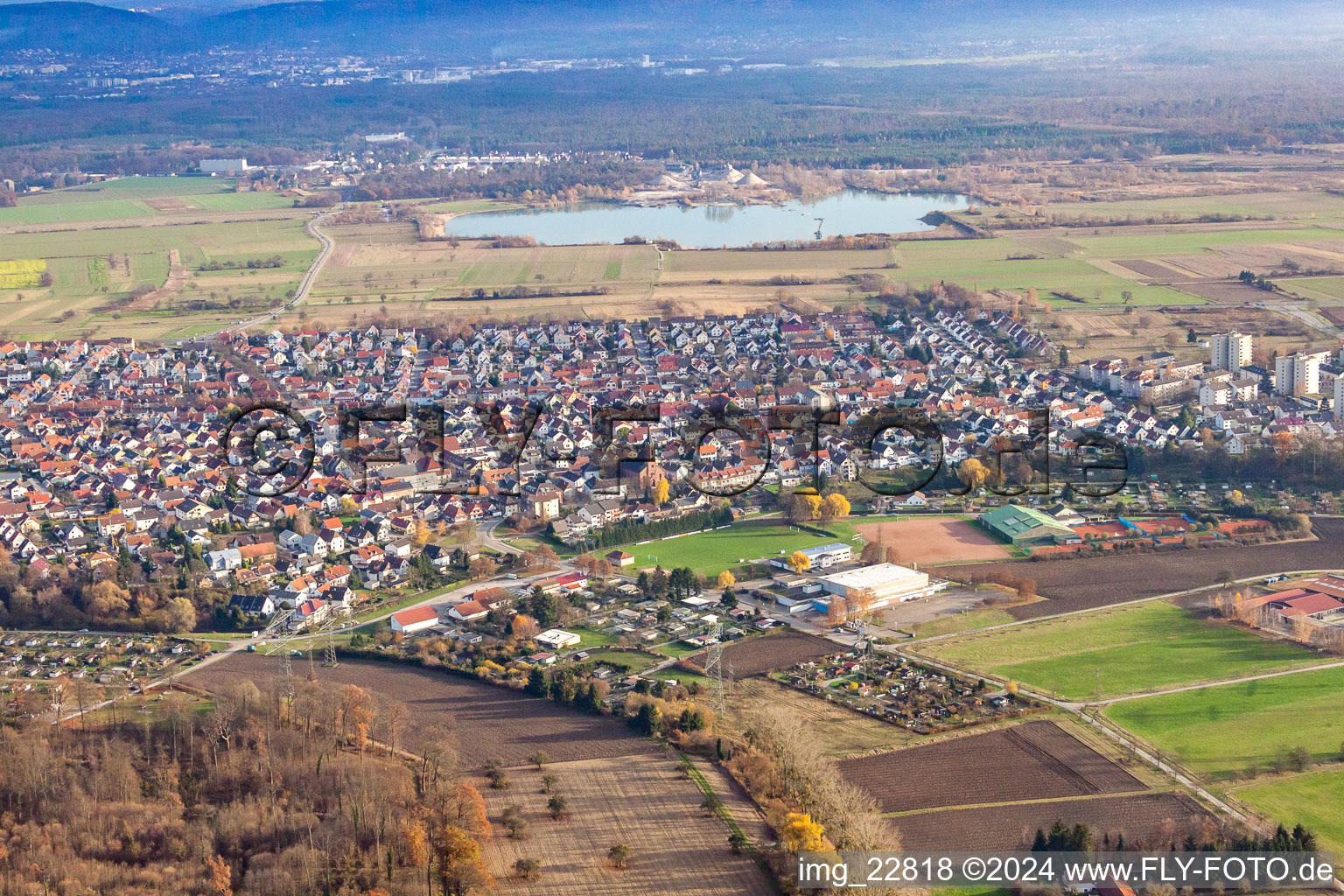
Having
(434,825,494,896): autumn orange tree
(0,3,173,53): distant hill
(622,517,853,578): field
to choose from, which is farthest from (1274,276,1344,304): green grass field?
(0,3,173,53): distant hill

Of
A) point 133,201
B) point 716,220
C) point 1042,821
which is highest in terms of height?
point 133,201

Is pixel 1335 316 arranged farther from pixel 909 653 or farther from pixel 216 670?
pixel 216 670

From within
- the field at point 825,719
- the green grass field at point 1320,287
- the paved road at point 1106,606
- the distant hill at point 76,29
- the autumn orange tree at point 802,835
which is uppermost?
the distant hill at point 76,29

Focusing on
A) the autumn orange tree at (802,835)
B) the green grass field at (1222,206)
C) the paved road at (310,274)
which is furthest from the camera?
the green grass field at (1222,206)

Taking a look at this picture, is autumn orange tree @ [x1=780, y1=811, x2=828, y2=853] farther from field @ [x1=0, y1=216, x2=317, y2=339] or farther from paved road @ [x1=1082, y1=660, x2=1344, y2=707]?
Answer: field @ [x1=0, y1=216, x2=317, y2=339]

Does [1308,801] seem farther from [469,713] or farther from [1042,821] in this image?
[469,713]

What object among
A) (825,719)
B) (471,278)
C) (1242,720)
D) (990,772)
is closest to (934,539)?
(825,719)

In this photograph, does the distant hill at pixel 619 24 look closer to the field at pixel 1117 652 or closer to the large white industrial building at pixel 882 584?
the large white industrial building at pixel 882 584

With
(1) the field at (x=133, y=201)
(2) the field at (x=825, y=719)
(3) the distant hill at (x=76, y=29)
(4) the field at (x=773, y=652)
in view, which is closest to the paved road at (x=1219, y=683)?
(2) the field at (x=825, y=719)
